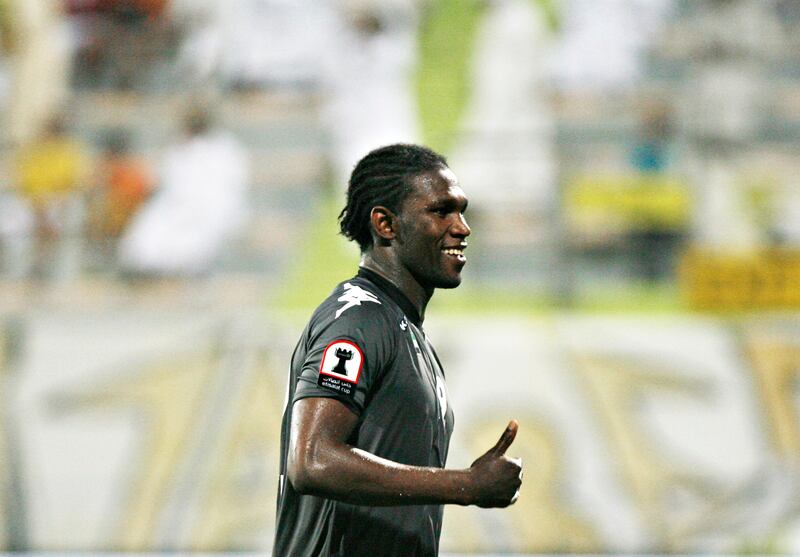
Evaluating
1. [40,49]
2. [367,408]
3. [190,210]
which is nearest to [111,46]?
[40,49]

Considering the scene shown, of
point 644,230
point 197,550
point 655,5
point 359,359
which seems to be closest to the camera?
point 359,359

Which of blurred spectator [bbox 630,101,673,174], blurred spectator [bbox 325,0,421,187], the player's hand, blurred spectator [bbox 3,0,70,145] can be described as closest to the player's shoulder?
the player's hand

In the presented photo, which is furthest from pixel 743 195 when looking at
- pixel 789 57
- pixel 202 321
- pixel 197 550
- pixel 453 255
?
pixel 453 255

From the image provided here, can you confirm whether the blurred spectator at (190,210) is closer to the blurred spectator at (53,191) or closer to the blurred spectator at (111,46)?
the blurred spectator at (53,191)

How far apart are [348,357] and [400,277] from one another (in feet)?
1.24

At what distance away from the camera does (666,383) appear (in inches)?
362

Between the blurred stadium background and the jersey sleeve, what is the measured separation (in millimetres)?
6547

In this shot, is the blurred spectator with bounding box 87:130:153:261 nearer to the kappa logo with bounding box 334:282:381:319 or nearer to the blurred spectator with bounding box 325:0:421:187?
the blurred spectator with bounding box 325:0:421:187

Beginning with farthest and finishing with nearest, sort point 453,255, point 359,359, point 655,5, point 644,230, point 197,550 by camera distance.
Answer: point 655,5, point 644,230, point 197,550, point 453,255, point 359,359

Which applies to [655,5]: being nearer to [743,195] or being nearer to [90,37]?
[743,195]

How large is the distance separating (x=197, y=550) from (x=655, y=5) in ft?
19.3

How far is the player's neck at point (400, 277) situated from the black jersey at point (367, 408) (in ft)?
0.29

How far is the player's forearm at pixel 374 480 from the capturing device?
238 centimetres

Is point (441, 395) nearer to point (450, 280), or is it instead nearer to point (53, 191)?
point (450, 280)
